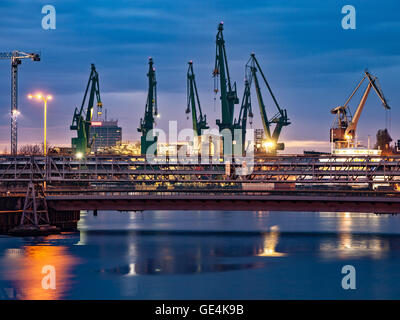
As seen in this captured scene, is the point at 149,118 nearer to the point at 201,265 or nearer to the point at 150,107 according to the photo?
the point at 150,107

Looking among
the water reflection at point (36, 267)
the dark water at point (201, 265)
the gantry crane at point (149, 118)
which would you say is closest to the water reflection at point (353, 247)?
the dark water at point (201, 265)

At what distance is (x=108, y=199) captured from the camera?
78.2 meters

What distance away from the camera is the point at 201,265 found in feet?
196

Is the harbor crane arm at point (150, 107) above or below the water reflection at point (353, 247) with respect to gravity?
above

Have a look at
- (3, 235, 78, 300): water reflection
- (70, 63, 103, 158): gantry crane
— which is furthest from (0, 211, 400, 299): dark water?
(70, 63, 103, 158): gantry crane

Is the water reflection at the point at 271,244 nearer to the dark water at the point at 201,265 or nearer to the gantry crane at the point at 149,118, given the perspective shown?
the dark water at the point at 201,265

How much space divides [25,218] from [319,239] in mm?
33394

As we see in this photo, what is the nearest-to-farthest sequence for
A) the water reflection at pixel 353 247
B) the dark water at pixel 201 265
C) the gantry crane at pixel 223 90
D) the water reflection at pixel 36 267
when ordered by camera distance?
the water reflection at pixel 36 267
the dark water at pixel 201 265
the water reflection at pixel 353 247
the gantry crane at pixel 223 90

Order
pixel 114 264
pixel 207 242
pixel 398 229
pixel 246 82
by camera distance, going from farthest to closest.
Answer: pixel 246 82
pixel 398 229
pixel 207 242
pixel 114 264

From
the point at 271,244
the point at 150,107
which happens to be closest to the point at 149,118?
the point at 150,107

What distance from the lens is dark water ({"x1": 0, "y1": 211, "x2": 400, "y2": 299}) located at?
48.7 meters

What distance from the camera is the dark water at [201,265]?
1917 inches
